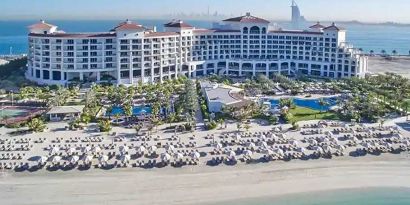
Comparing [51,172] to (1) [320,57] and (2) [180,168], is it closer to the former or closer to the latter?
(2) [180,168]

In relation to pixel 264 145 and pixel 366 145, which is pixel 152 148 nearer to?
pixel 264 145

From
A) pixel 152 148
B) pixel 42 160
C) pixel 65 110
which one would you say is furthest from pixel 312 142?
pixel 65 110

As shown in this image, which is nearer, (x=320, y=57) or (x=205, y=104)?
(x=205, y=104)

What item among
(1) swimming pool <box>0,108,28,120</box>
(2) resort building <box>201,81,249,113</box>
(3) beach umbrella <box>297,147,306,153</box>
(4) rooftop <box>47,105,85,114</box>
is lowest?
(3) beach umbrella <box>297,147,306,153</box>

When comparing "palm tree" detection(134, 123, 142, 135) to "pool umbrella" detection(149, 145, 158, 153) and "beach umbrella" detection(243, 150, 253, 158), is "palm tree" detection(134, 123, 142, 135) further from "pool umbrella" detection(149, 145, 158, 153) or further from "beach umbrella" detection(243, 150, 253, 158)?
"beach umbrella" detection(243, 150, 253, 158)

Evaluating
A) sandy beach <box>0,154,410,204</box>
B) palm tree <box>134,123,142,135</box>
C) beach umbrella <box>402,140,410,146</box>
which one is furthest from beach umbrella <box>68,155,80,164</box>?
beach umbrella <box>402,140,410,146</box>

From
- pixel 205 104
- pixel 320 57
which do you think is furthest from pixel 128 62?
pixel 320 57
